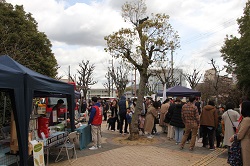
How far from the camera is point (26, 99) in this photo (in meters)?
5.41

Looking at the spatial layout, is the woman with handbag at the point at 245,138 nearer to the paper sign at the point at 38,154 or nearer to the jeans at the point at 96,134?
the paper sign at the point at 38,154

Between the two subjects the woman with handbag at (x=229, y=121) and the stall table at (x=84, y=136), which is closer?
the woman with handbag at (x=229, y=121)

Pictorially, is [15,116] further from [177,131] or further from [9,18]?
[9,18]

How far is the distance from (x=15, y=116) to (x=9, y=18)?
49.6ft

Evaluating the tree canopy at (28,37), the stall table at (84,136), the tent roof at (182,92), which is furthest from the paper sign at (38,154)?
the tree canopy at (28,37)

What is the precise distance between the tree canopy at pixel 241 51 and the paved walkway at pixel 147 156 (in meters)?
12.9

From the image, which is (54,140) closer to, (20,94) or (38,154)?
(38,154)

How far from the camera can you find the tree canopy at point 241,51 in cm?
1917

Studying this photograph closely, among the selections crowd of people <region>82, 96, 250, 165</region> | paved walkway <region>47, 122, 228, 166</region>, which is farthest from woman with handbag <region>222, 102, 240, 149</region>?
paved walkway <region>47, 122, 228, 166</region>

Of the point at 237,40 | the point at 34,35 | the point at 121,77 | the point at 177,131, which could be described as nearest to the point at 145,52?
the point at 177,131

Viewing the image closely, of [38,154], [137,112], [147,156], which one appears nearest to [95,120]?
[147,156]

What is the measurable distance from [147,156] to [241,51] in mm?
15485

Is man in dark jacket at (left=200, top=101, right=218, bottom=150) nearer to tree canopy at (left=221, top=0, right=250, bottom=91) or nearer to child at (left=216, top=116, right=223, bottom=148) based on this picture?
child at (left=216, top=116, right=223, bottom=148)

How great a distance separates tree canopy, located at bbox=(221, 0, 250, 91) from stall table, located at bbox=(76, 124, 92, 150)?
47.7 feet
